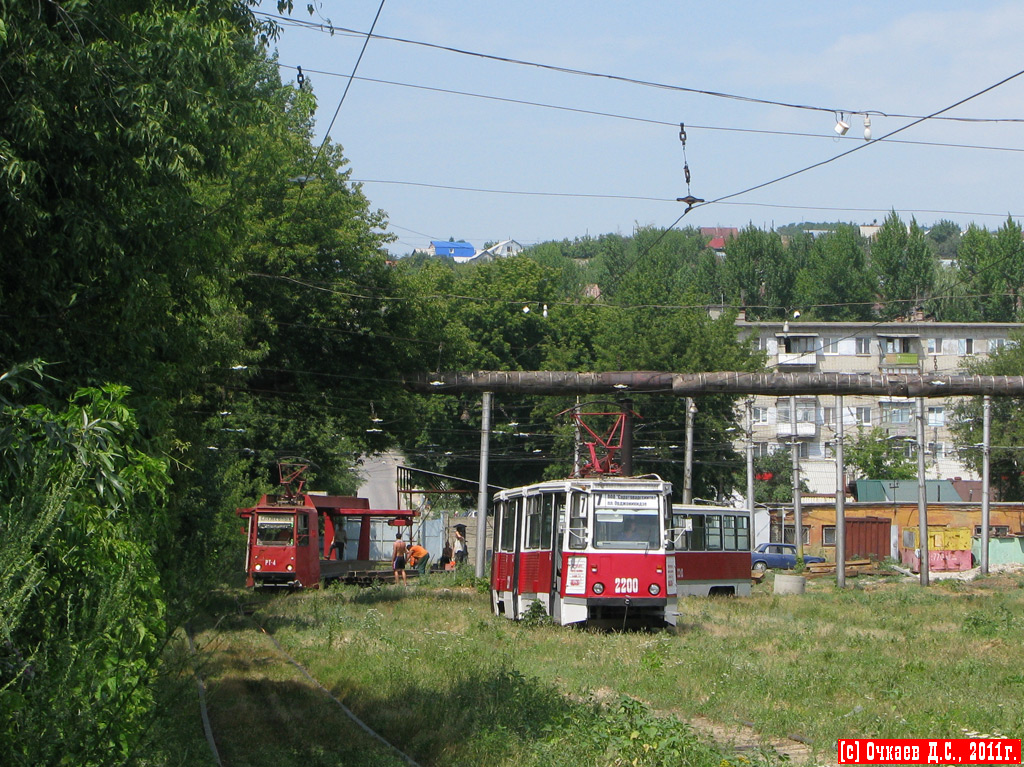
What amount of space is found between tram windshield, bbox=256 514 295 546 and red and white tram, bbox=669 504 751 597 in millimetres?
11241

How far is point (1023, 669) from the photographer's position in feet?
46.1

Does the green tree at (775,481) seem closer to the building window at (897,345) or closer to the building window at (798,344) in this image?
the building window at (798,344)

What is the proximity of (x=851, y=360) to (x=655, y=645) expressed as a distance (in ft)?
257

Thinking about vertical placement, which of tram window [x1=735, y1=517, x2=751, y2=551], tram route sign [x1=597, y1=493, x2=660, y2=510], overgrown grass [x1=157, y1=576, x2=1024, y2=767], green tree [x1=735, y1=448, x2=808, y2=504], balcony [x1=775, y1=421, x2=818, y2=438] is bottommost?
overgrown grass [x1=157, y1=576, x2=1024, y2=767]

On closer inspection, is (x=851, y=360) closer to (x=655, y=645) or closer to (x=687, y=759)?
(x=655, y=645)

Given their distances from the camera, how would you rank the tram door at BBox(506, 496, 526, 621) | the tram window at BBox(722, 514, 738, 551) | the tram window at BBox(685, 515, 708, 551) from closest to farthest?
the tram door at BBox(506, 496, 526, 621) < the tram window at BBox(685, 515, 708, 551) < the tram window at BBox(722, 514, 738, 551)

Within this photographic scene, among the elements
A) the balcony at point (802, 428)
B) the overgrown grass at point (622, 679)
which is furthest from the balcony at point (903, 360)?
the overgrown grass at point (622, 679)

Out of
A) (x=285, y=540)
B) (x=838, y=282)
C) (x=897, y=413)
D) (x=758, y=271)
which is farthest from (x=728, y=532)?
(x=758, y=271)

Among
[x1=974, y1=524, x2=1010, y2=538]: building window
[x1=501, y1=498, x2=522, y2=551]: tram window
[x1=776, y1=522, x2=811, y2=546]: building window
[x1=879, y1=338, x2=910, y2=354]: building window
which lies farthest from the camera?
[x1=879, y1=338, x2=910, y2=354]: building window

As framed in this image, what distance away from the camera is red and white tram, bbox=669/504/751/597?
3003cm

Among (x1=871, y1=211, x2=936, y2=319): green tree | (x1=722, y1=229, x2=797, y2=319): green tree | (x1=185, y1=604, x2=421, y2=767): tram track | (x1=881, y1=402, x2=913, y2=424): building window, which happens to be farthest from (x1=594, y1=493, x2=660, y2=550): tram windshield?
(x1=722, y1=229, x2=797, y2=319): green tree

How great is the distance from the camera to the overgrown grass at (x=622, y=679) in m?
9.19

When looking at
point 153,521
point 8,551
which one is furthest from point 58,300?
point 8,551

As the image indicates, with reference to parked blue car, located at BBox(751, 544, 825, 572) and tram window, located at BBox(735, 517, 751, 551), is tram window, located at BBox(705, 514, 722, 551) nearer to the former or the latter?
tram window, located at BBox(735, 517, 751, 551)
